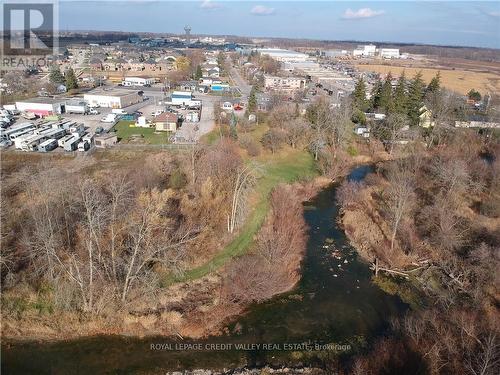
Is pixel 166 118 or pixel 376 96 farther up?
pixel 376 96

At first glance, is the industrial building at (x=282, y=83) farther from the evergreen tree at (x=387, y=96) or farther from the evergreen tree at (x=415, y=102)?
the evergreen tree at (x=415, y=102)

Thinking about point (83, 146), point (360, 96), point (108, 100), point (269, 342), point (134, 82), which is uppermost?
point (360, 96)

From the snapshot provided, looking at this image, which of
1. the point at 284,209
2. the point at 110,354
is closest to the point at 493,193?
the point at 284,209

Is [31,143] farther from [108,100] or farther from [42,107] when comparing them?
[108,100]

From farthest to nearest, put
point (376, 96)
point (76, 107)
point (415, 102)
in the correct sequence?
point (376, 96), point (76, 107), point (415, 102)

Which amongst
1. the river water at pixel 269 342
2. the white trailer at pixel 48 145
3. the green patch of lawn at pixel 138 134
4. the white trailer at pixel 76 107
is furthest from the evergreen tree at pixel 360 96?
the white trailer at pixel 48 145

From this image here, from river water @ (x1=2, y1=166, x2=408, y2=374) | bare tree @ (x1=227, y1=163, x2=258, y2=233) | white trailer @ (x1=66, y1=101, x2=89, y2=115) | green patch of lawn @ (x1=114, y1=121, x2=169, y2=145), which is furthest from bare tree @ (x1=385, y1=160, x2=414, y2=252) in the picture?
white trailer @ (x1=66, y1=101, x2=89, y2=115)

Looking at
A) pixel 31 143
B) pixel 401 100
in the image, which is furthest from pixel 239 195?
pixel 401 100

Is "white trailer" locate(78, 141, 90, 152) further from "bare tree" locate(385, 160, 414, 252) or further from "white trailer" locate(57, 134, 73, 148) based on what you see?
"bare tree" locate(385, 160, 414, 252)
